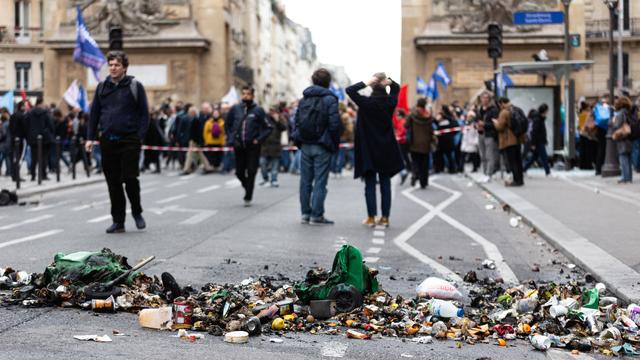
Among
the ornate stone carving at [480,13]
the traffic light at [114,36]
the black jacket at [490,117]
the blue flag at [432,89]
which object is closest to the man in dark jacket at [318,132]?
the black jacket at [490,117]

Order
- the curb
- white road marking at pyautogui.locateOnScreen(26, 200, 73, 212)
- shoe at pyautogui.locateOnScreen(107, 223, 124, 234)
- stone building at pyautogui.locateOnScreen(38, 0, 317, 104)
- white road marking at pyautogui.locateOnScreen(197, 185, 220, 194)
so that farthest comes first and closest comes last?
stone building at pyautogui.locateOnScreen(38, 0, 317, 104)
white road marking at pyautogui.locateOnScreen(197, 185, 220, 194)
the curb
white road marking at pyautogui.locateOnScreen(26, 200, 73, 212)
shoe at pyautogui.locateOnScreen(107, 223, 124, 234)

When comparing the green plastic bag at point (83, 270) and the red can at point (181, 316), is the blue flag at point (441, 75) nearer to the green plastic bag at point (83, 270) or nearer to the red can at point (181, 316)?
the green plastic bag at point (83, 270)

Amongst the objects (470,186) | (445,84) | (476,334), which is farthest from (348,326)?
(445,84)

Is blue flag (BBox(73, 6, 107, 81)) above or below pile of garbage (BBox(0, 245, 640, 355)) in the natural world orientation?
above

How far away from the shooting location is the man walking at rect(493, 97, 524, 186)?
22250mm

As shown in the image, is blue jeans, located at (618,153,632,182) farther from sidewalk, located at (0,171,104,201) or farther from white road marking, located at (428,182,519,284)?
sidewalk, located at (0,171,104,201)

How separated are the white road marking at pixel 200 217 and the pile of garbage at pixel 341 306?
619 centimetres

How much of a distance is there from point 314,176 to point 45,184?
450 inches

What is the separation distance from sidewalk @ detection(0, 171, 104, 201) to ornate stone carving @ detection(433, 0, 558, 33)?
771 inches

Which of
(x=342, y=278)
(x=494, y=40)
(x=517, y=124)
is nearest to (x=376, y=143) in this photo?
(x=342, y=278)

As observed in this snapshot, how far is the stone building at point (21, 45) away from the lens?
204 ft

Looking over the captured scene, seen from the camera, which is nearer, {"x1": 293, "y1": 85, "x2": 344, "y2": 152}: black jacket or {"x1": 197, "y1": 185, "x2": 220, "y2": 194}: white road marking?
{"x1": 293, "y1": 85, "x2": 344, "y2": 152}: black jacket

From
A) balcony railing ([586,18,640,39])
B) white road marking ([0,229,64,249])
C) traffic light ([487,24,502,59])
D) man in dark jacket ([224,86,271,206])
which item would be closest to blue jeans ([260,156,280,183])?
man in dark jacket ([224,86,271,206])

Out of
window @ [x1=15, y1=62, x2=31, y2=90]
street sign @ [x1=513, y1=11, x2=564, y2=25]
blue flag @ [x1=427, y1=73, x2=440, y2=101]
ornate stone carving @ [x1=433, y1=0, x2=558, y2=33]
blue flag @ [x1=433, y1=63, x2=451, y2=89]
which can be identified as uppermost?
ornate stone carving @ [x1=433, y1=0, x2=558, y2=33]
